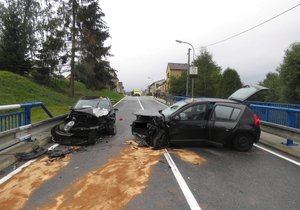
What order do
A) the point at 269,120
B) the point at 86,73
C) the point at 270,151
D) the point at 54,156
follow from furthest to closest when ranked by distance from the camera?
the point at 86,73 → the point at 269,120 → the point at 270,151 → the point at 54,156

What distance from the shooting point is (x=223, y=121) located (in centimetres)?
817

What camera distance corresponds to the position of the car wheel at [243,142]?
8031mm

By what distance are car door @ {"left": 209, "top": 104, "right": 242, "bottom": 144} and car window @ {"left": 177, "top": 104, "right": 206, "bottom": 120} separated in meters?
0.31

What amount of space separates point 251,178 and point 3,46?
2886 centimetres

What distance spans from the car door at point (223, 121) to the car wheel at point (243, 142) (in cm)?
30

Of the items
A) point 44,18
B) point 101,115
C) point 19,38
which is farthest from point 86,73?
point 101,115

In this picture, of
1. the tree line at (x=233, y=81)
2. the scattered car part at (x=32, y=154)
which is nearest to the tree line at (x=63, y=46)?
the tree line at (x=233, y=81)

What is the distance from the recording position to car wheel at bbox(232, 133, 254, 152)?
8.03 m

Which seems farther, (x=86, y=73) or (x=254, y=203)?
(x=86, y=73)

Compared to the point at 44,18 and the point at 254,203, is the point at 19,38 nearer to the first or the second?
the point at 44,18

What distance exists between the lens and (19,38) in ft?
93.0

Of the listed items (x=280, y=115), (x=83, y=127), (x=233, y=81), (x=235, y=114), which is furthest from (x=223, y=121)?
(x=233, y=81)

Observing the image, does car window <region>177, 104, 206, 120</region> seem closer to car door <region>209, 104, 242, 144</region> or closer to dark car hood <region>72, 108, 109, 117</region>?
car door <region>209, 104, 242, 144</region>

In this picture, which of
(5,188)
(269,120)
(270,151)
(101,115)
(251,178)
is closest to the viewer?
(5,188)
